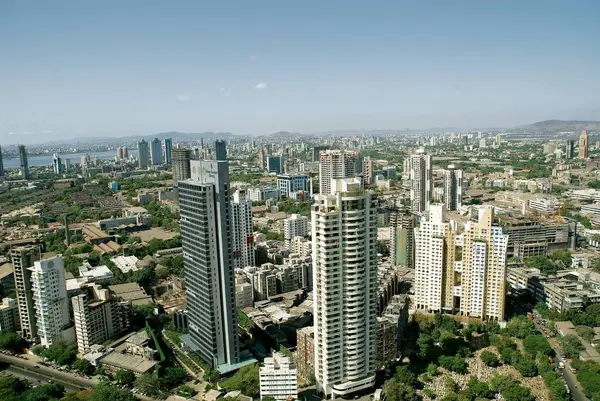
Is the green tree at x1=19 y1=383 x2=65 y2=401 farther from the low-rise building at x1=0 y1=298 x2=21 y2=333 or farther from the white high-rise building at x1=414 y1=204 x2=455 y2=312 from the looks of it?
the white high-rise building at x1=414 y1=204 x2=455 y2=312

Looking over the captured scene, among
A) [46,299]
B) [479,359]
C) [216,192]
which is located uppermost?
[216,192]

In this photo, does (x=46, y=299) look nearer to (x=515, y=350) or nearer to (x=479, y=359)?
(x=479, y=359)

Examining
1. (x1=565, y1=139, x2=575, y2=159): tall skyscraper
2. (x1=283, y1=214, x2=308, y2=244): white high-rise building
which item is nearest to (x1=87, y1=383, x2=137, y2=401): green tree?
(x1=283, y1=214, x2=308, y2=244): white high-rise building

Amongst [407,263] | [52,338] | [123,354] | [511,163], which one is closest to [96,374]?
[123,354]

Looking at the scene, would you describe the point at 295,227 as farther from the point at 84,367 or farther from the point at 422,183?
the point at 84,367

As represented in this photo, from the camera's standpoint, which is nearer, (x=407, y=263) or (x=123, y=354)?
(x=123, y=354)

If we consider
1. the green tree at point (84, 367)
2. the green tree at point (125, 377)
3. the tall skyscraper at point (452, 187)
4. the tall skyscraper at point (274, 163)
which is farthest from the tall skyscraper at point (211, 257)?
the tall skyscraper at point (274, 163)

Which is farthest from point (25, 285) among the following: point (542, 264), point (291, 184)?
point (291, 184)
